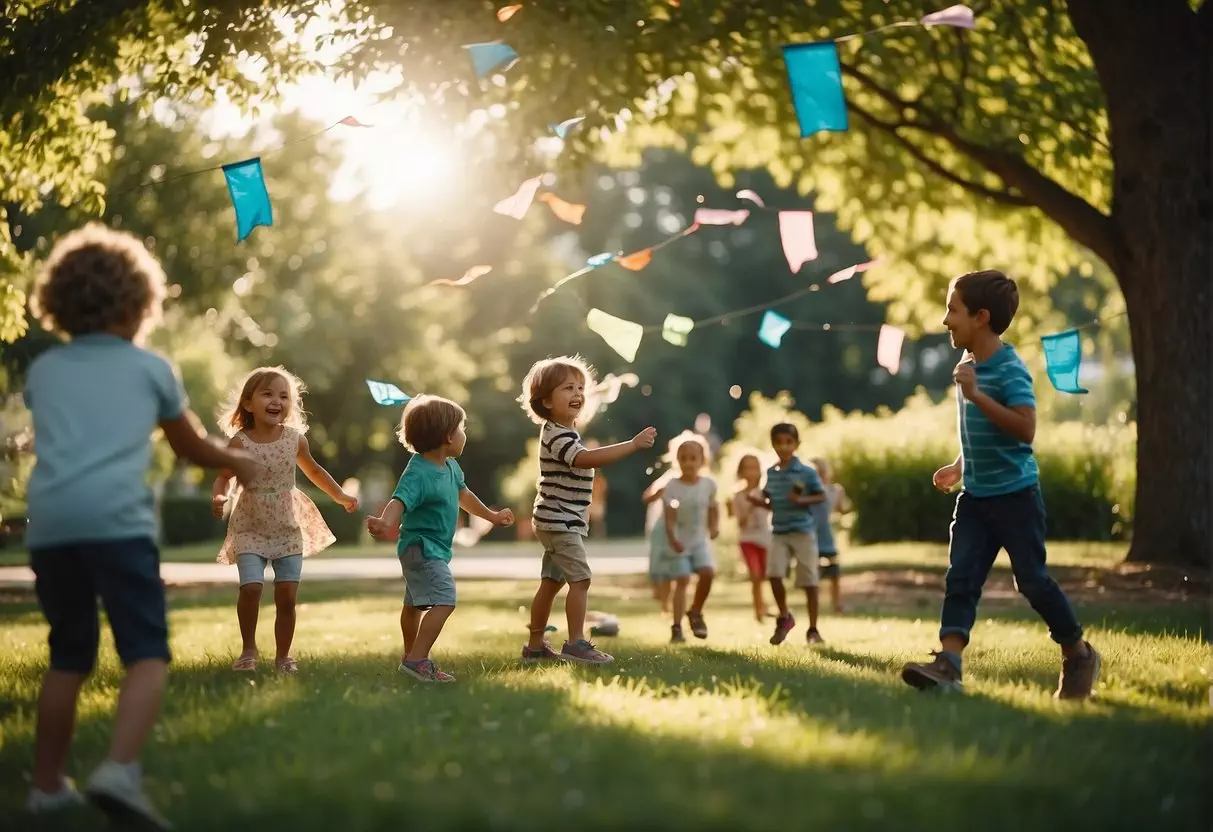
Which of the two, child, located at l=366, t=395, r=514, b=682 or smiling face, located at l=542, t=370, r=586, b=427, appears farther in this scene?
smiling face, located at l=542, t=370, r=586, b=427

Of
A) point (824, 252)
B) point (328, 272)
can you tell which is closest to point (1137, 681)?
point (328, 272)

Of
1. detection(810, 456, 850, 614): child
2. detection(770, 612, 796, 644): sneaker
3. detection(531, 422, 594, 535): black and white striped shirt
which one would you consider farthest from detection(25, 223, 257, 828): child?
detection(810, 456, 850, 614): child

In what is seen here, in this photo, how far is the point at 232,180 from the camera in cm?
884

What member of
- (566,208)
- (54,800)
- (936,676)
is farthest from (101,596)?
(566,208)

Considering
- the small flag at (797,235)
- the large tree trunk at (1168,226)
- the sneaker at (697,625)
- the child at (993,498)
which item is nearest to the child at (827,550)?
the sneaker at (697,625)

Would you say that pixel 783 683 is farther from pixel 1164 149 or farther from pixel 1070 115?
pixel 1070 115

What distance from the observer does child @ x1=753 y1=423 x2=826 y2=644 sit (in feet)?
33.9

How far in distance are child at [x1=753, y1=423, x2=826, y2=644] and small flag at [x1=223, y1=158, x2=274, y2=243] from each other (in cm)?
424

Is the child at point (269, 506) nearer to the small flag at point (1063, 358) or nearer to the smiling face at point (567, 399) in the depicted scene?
the smiling face at point (567, 399)

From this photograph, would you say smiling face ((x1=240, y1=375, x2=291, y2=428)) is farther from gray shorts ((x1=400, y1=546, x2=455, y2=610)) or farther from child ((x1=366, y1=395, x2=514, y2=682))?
gray shorts ((x1=400, y1=546, x2=455, y2=610))

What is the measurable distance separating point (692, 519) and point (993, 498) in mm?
4917

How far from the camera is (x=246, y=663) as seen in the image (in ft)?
24.3

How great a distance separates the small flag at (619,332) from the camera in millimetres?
8555

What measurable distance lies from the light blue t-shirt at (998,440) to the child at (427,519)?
2.60 m
